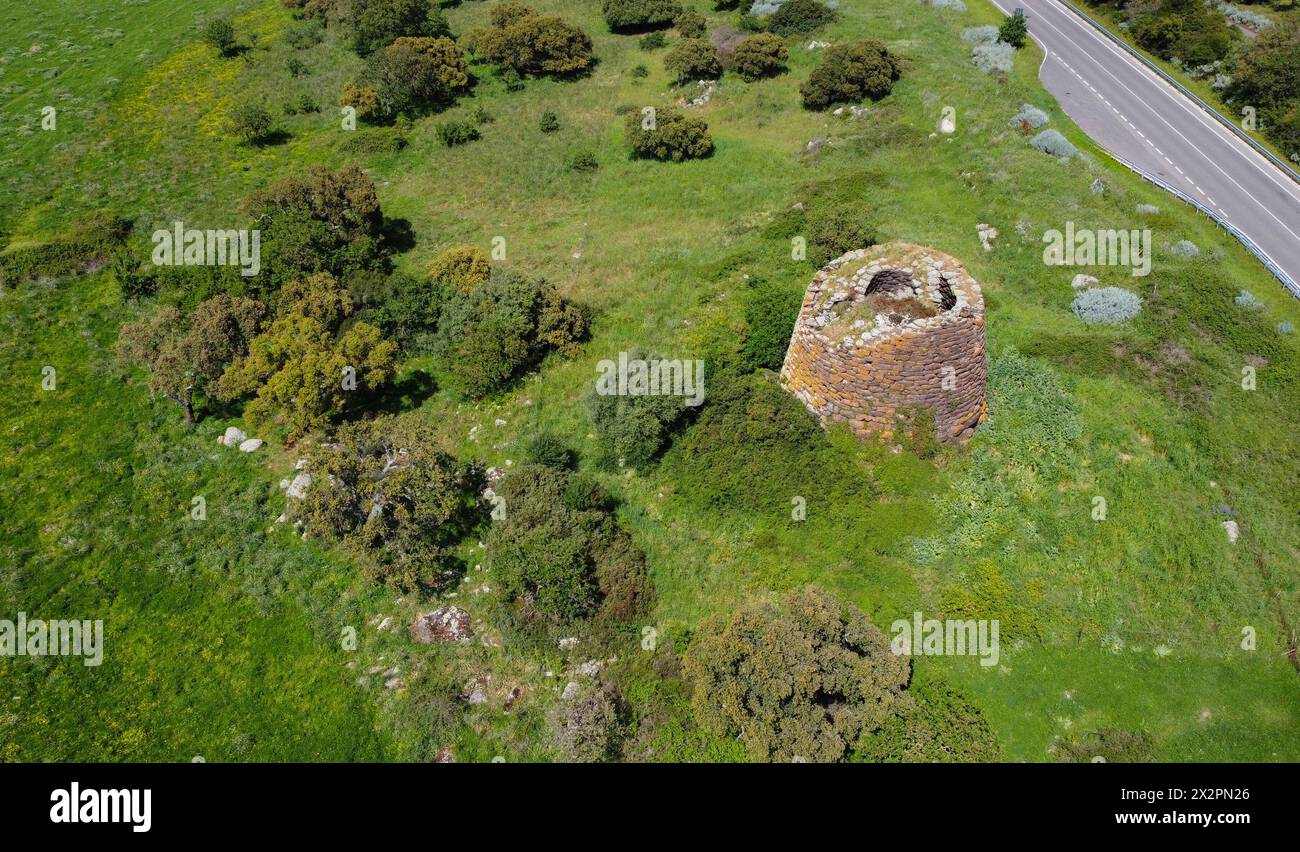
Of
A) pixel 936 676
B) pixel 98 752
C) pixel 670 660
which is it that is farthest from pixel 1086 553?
pixel 98 752

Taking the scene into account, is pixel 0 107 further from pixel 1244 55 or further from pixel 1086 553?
pixel 1244 55

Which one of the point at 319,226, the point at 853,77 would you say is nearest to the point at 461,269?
the point at 319,226

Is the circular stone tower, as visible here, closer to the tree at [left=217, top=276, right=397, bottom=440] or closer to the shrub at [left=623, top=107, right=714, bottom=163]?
the tree at [left=217, top=276, right=397, bottom=440]

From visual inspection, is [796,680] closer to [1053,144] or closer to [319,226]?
[319,226]

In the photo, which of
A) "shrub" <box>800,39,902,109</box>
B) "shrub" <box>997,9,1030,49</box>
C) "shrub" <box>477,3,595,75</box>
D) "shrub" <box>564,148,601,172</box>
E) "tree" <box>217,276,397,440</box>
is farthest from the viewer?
"shrub" <box>997,9,1030,49</box>

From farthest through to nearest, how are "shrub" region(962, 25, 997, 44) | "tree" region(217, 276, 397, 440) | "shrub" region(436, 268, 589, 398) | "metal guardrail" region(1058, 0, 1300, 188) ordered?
"shrub" region(962, 25, 997, 44), "metal guardrail" region(1058, 0, 1300, 188), "shrub" region(436, 268, 589, 398), "tree" region(217, 276, 397, 440)

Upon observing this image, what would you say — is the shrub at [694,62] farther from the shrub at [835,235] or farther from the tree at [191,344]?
the tree at [191,344]

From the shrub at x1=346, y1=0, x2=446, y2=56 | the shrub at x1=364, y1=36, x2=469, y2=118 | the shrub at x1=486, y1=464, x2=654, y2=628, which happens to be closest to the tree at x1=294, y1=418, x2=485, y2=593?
the shrub at x1=486, y1=464, x2=654, y2=628

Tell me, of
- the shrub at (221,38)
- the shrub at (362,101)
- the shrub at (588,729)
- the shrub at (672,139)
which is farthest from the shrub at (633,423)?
the shrub at (221,38)
